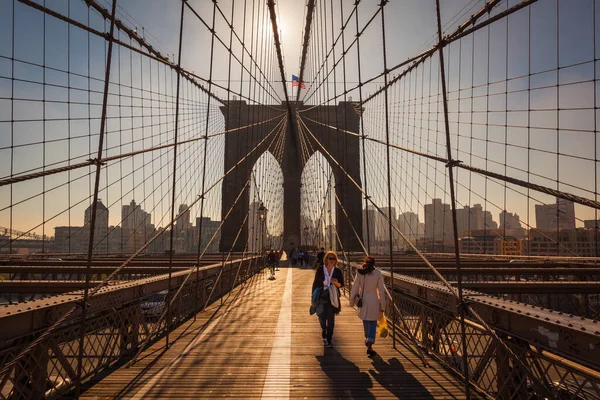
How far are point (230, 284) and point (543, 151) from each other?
868cm

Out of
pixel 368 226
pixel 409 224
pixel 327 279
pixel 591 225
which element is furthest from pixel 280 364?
pixel 409 224

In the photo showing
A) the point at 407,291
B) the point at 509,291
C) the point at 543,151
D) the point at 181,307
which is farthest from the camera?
the point at 543,151

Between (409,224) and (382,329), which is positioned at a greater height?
(409,224)

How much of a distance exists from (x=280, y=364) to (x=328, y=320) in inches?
38.0

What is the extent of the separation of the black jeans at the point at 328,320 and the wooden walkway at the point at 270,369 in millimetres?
172

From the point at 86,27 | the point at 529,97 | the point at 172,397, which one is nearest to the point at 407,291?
the point at 172,397

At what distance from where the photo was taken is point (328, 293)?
4.64 m

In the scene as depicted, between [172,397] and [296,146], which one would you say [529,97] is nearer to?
[172,397]

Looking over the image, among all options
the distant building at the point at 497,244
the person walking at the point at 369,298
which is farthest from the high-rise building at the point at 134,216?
the distant building at the point at 497,244

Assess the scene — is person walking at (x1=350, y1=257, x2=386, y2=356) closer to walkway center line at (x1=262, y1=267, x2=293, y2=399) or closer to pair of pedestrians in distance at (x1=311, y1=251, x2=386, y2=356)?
pair of pedestrians in distance at (x1=311, y1=251, x2=386, y2=356)

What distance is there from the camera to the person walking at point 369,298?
4148 mm

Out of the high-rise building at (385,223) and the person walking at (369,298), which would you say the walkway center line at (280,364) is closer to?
the person walking at (369,298)

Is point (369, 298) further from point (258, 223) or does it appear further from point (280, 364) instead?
point (258, 223)

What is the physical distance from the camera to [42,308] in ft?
9.13
